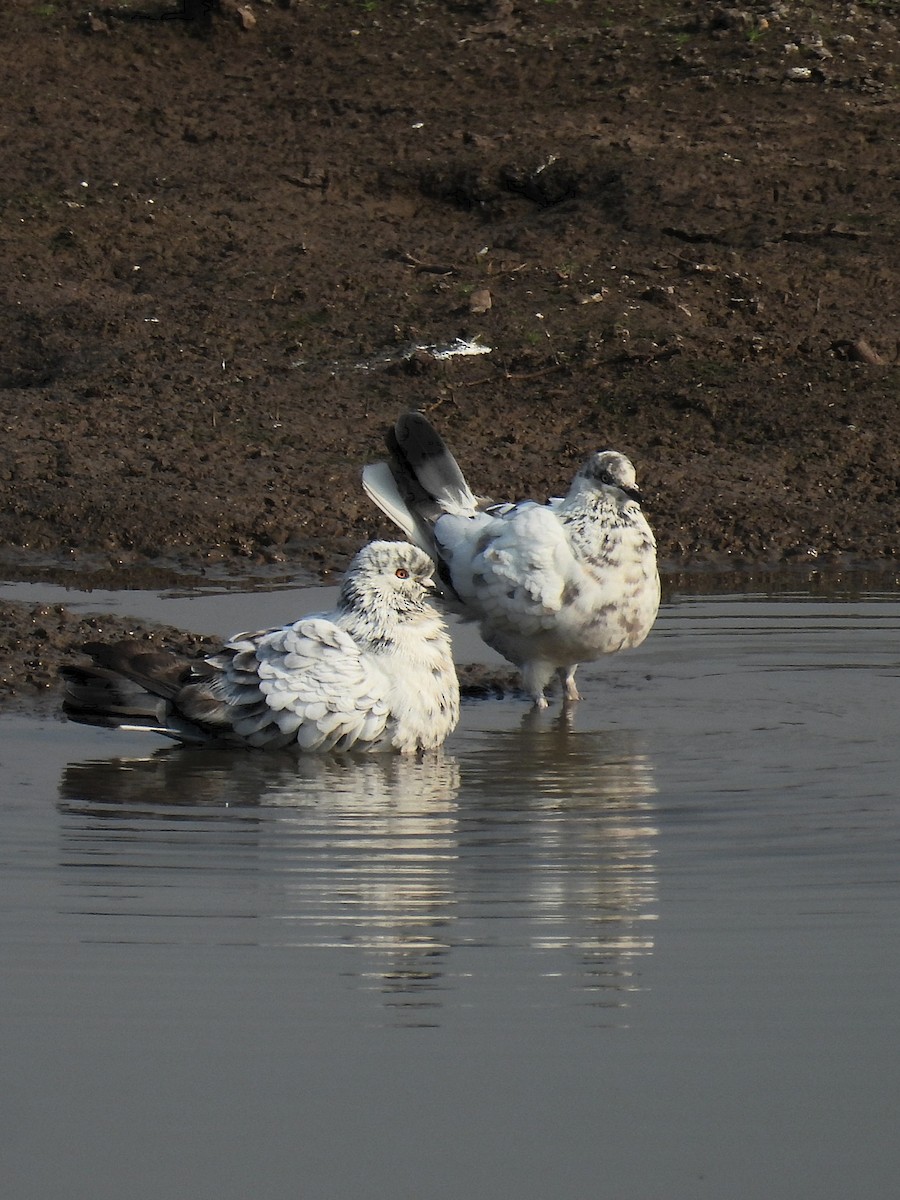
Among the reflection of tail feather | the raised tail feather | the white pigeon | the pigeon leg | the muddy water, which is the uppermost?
the raised tail feather

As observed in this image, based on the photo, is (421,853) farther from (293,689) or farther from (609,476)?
(609,476)

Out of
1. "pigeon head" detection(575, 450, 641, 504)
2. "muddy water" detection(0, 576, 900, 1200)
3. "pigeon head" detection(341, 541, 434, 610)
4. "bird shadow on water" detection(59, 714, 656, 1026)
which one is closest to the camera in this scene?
"muddy water" detection(0, 576, 900, 1200)

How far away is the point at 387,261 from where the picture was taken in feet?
43.0

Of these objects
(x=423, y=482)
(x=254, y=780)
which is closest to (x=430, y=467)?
(x=423, y=482)

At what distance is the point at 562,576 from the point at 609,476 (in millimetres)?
525

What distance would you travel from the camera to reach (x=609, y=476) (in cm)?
830

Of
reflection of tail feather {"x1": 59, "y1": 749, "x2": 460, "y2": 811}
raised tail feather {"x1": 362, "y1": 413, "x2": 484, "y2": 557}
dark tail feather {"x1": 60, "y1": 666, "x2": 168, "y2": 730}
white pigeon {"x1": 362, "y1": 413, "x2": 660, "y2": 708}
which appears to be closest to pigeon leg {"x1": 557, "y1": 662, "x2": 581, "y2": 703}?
white pigeon {"x1": 362, "y1": 413, "x2": 660, "y2": 708}

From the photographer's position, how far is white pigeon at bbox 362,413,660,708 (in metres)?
7.95

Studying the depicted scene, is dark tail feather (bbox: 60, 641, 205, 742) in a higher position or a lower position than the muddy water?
higher

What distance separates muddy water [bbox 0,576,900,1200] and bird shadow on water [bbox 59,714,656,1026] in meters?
0.01

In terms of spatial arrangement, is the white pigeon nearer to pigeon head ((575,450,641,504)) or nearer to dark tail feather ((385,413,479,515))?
pigeon head ((575,450,641,504))

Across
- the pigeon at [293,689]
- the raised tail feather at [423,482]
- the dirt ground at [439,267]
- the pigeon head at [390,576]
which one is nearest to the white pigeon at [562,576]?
the raised tail feather at [423,482]

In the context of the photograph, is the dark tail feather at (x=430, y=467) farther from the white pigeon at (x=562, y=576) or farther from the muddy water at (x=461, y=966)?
the muddy water at (x=461, y=966)

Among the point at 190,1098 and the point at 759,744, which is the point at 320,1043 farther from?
the point at 759,744
